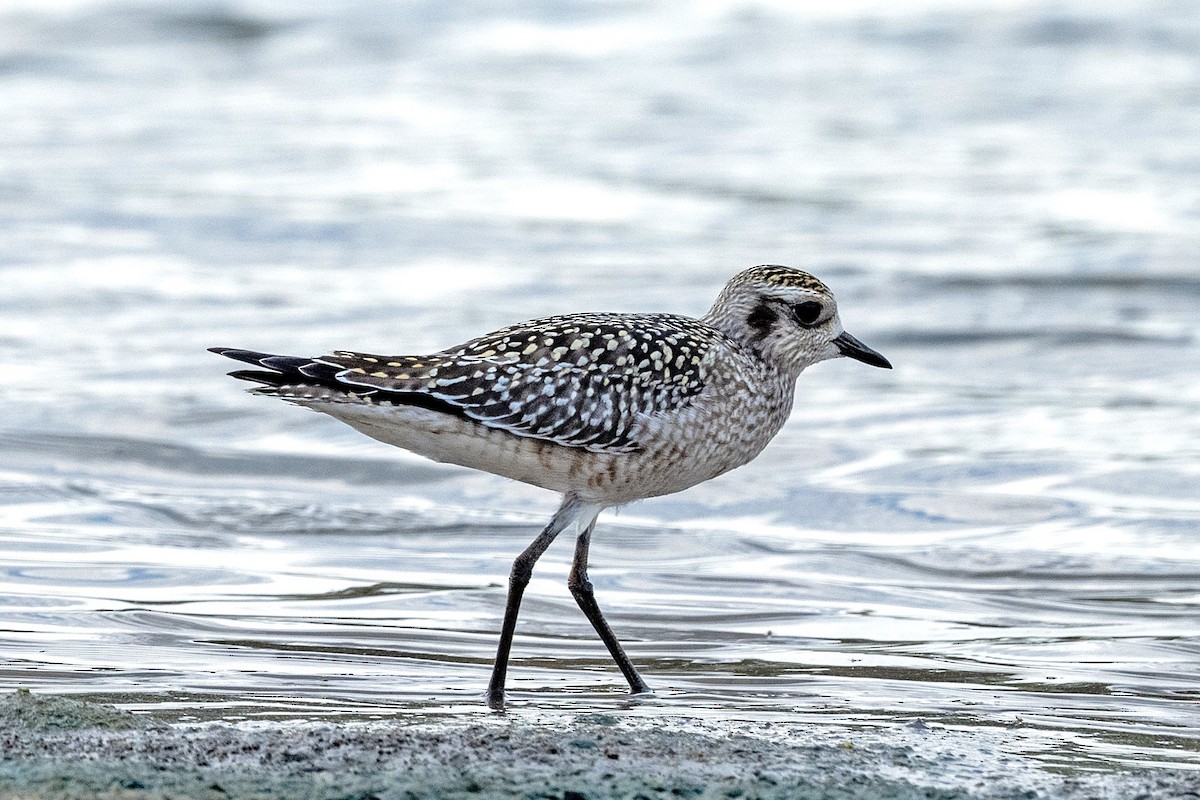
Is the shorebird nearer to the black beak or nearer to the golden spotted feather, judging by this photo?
the golden spotted feather

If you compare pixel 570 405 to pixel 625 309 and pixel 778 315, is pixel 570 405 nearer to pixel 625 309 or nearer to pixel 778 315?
pixel 778 315

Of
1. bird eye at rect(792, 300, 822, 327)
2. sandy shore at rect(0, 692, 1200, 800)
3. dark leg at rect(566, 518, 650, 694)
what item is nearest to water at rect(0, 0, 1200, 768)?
dark leg at rect(566, 518, 650, 694)

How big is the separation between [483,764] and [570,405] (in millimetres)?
1781

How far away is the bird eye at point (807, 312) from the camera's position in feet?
23.9

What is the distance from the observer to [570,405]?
6562 millimetres

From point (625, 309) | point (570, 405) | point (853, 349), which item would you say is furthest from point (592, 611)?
point (625, 309)

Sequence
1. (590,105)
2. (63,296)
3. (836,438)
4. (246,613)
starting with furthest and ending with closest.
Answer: (590,105), (63,296), (836,438), (246,613)

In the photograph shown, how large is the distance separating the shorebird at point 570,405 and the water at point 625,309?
2.37ft

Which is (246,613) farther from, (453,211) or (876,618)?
(453,211)

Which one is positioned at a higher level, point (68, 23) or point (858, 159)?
point (68, 23)

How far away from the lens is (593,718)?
19.9 feet

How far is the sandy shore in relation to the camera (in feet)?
15.8

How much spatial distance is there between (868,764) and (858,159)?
16211 mm

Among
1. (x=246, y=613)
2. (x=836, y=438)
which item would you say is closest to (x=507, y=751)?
(x=246, y=613)
